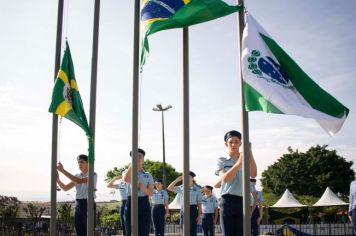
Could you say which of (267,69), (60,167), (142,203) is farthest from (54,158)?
(267,69)

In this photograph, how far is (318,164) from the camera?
180ft

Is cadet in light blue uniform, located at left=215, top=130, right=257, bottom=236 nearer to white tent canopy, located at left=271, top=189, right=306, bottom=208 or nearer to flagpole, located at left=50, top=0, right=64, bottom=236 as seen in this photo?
flagpole, located at left=50, top=0, right=64, bottom=236

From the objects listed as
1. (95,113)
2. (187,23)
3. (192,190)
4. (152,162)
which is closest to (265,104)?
(187,23)

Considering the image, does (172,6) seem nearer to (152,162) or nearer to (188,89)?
(188,89)

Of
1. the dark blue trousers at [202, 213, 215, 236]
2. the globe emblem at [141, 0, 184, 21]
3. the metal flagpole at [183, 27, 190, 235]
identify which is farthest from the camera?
the dark blue trousers at [202, 213, 215, 236]

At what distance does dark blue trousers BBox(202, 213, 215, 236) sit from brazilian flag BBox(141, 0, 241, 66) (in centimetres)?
984

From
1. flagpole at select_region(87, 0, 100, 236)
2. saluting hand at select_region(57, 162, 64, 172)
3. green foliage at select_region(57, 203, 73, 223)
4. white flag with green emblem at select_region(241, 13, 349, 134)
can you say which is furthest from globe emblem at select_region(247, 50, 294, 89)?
green foliage at select_region(57, 203, 73, 223)

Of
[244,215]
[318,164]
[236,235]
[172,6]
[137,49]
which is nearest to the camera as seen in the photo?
[244,215]

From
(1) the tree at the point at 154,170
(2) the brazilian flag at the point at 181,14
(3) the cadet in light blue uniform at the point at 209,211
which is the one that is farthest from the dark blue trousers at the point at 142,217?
(1) the tree at the point at 154,170

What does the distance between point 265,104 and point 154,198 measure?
925cm

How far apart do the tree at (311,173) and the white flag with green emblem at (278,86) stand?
50.2 m

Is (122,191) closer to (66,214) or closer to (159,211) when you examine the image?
(159,211)

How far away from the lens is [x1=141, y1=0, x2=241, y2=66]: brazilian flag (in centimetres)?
549

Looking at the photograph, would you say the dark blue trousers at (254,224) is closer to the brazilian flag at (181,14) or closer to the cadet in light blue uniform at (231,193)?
the cadet in light blue uniform at (231,193)
